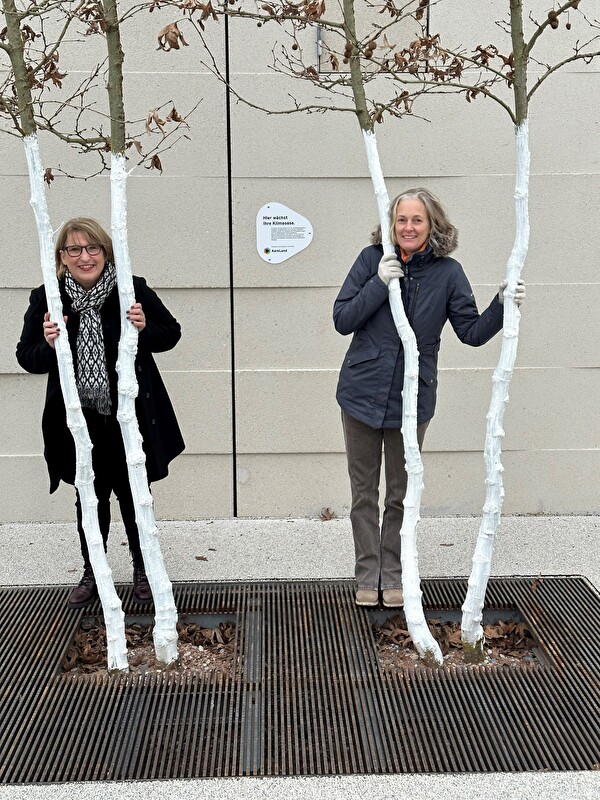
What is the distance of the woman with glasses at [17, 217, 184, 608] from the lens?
3.62 metres

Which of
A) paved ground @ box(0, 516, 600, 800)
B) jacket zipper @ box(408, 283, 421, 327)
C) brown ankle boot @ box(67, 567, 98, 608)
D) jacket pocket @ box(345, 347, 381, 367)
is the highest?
jacket zipper @ box(408, 283, 421, 327)

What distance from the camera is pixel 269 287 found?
5160mm

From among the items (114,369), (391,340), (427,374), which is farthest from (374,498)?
(114,369)

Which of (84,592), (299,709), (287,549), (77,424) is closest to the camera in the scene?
(299,709)

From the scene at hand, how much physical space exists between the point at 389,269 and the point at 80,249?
4.29ft

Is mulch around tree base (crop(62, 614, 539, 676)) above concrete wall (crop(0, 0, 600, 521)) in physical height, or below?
below

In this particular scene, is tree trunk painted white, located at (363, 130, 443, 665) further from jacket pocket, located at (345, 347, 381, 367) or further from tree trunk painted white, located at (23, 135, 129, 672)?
tree trunk painted white, located at (23, 135, 129, 672)

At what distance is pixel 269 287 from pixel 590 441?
7.34ft

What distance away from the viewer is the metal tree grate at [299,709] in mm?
2900

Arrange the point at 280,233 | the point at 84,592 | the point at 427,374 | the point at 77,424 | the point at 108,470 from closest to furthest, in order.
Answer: the point at 77,424, the point at 427,374, the point at 108,470, the point at 84,592, the point at 280,233

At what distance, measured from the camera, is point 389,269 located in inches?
136

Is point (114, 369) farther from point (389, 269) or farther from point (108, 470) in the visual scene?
point (389, 269)

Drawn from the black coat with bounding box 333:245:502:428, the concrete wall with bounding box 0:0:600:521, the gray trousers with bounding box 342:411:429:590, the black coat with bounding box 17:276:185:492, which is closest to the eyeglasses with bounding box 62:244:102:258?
the black coat with bounding box 17:276:185:492

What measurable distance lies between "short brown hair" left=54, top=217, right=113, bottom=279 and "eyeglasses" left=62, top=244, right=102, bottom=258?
0.02 m
